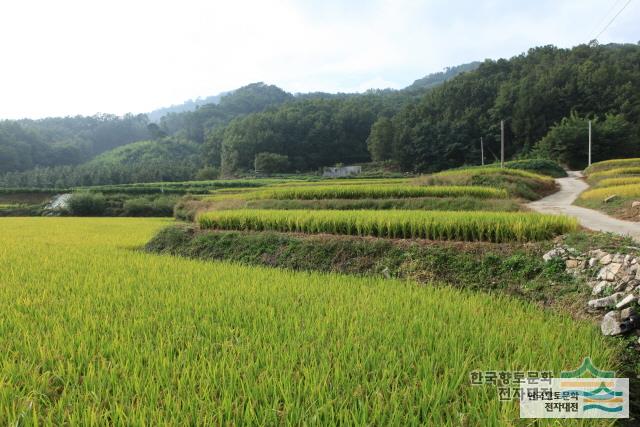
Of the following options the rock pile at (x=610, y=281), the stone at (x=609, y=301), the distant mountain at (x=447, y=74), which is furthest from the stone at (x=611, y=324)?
the distant mountain at (x=447, y=74)

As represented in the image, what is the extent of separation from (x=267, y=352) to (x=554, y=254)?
4.39 meters

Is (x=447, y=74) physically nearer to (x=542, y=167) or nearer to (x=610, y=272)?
(x=542, y=167)

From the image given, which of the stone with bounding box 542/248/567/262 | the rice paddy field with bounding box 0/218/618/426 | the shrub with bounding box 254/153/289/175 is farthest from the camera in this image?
the shrub with bounding box 254/153/289/175

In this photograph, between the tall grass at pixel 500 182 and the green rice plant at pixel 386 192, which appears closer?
the green rice plant at pixel 386 192

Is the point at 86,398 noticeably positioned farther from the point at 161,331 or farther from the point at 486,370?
the point at 486,370

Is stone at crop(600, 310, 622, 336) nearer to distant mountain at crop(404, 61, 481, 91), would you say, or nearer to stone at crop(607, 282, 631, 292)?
stone at crop(607, 282, 631, 292)

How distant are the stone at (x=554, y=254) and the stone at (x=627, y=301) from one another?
58.1 inches

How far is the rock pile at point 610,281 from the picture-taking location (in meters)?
3.52

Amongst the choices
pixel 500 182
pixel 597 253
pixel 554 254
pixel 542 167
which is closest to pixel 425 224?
pixel 554 254

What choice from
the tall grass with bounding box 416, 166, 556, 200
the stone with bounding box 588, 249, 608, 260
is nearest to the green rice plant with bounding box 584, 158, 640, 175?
the tall grass with bounding box 416, 166, 556, 200

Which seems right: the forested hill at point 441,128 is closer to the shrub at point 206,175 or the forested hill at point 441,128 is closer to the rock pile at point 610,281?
the shrub at point 206,175

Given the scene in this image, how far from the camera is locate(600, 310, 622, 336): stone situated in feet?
11.3

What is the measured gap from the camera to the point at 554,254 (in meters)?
5.26

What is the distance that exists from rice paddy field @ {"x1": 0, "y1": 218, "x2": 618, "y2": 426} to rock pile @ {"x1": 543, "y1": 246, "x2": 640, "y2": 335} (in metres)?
0.32
